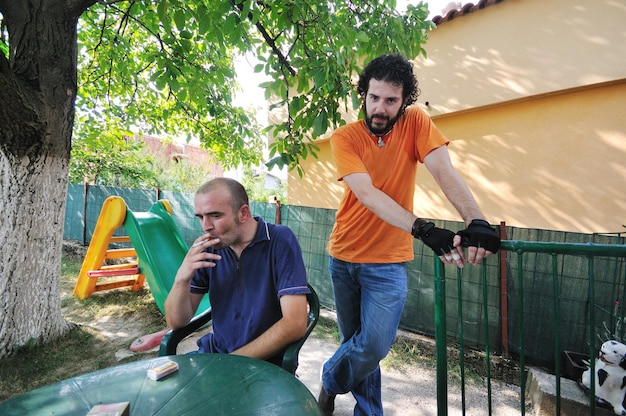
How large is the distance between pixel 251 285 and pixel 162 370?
23.4 inches

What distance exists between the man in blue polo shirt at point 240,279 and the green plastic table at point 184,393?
0.39 meters

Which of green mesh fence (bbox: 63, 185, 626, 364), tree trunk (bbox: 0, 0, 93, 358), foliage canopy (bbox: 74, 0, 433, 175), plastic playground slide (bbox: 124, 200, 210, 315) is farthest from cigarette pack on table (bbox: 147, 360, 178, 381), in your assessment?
plastic playground slide (bbox: 124, 200, 210, 315)

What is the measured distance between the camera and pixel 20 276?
9.56ft

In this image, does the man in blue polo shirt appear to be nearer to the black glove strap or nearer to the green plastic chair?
the green plastic chair

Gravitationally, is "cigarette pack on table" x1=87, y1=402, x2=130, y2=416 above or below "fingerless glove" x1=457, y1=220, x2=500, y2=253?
below

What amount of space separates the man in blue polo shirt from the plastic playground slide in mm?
2440

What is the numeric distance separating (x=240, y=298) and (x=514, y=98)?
5.12 metres

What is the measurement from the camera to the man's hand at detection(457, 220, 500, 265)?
1.21m

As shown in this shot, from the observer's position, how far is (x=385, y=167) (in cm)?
190

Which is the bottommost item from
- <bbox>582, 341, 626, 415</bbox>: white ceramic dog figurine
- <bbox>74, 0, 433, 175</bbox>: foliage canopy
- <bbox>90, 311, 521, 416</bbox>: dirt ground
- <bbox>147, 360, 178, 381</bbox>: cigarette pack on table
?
<bbox>90, 311, 521, 416</bbox>: dirt ground

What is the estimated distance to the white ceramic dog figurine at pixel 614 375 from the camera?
1.99m

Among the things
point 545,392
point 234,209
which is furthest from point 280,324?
point 545,392

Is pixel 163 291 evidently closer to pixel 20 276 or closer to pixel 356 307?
pixel 20 276

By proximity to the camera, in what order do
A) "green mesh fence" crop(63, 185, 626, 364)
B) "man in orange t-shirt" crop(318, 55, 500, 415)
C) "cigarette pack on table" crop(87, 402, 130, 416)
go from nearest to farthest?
"cigarette pack on table" crop(87, 402, 130, 416)
"man in orange t-shirt" crop(318, 55, 500, 415)
"green mesh fence" crop(63, 185, 626, 364)
